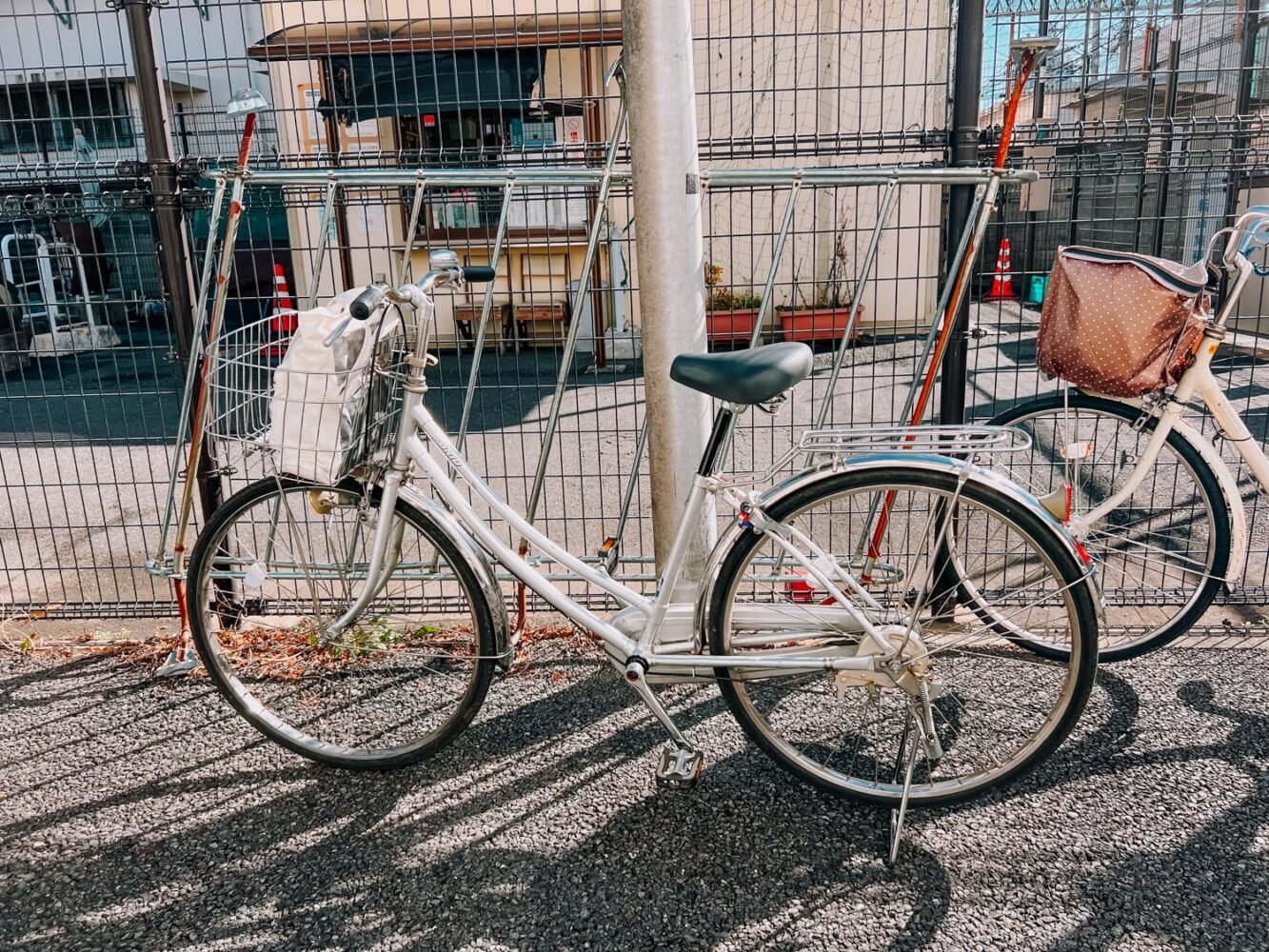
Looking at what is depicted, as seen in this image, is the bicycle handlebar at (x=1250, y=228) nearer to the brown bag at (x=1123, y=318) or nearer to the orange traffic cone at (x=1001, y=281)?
the brown bag at (x=1123, y=318)

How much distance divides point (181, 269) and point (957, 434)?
2.59 metres

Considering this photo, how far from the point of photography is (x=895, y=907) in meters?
2.19

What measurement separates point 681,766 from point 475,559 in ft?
2.45

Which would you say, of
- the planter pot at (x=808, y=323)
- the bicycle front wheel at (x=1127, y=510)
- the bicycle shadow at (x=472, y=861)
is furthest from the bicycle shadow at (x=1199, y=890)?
the planter pot at (x=808, y=323)

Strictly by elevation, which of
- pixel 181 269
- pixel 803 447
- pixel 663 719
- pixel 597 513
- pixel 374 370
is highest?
pixel 181 269

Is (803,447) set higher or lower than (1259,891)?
higher

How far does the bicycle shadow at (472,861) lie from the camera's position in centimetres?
216

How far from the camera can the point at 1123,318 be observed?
9.33 feet

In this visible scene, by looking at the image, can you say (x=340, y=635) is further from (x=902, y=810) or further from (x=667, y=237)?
(x=902, y=810)

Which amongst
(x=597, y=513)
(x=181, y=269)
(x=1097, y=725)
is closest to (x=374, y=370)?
(x=181, y=269)

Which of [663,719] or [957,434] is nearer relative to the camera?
[957,434]

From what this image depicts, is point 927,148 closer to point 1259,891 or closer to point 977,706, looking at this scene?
point 977,706

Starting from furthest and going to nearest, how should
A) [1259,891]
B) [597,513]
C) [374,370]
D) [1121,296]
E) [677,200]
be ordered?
[597,513]
[1121,296]
[677,200]
[374,370]
[1259,891]

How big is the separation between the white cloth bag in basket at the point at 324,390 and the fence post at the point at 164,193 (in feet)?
3.53
